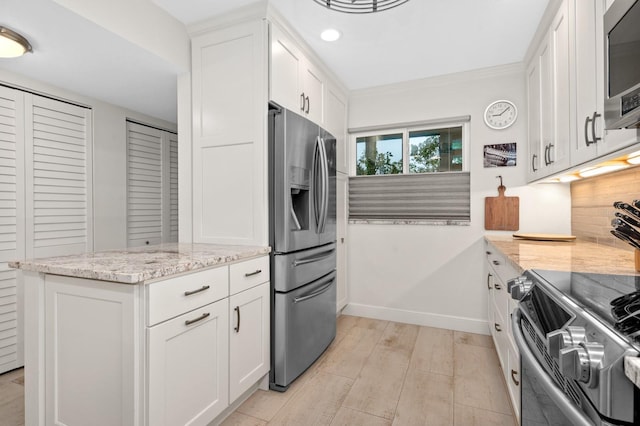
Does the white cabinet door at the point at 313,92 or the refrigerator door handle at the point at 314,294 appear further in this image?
the white cabinet door at the point at 313,92

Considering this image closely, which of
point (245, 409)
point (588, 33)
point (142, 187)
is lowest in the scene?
point (245, 409)

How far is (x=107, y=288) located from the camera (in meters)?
1.25

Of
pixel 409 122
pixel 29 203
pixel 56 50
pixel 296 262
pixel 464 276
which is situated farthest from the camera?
pixel 409 122

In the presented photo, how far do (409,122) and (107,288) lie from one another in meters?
2.96

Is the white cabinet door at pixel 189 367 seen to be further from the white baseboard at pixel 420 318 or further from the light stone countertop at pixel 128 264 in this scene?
the white baseboard at pixel 420 318

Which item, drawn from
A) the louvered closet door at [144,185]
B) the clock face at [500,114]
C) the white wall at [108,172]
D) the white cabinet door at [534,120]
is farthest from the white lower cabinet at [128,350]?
the clock face at [500,114]

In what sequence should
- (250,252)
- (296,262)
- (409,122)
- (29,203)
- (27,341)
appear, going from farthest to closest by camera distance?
(409,122) < (29,203) < (296,262) < (250,252) < (27,341)

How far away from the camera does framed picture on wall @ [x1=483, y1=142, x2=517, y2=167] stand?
9.44ft

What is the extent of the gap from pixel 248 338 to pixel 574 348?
1.57 metres

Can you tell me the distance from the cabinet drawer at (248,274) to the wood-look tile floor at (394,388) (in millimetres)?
735

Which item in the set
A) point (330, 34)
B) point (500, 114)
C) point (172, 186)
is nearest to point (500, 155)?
point (500, 114)

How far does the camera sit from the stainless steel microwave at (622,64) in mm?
986

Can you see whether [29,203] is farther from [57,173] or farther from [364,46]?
[364,46]

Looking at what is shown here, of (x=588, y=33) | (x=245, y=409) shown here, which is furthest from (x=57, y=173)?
(x=588, y=33)
